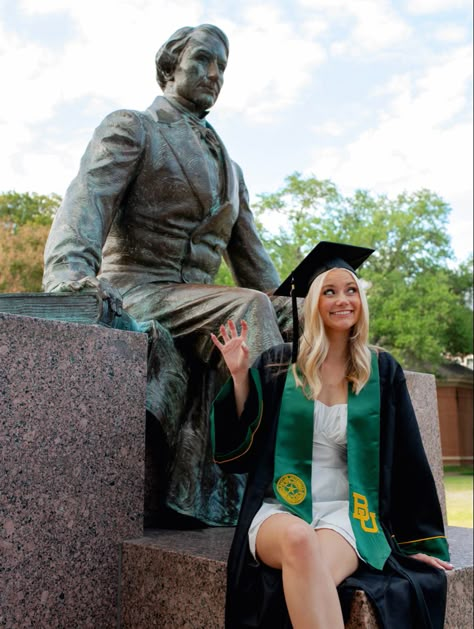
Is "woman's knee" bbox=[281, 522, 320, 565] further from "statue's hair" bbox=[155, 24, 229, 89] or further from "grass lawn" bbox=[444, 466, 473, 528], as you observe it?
"grass lawn" bbox=[444, 466, 473, 528]

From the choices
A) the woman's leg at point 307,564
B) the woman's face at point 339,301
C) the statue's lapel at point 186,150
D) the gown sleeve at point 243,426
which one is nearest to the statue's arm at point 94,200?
the statue's lapel at point 186,150

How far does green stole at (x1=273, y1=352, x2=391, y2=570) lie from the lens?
2.48 metres

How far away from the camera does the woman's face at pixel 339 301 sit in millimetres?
2836

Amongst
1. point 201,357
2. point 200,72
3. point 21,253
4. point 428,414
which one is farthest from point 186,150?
point 21,253

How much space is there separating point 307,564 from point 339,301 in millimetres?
1073

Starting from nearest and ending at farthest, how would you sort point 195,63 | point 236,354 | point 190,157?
1. point 236,354
2. point 190,157
3. point 195,63

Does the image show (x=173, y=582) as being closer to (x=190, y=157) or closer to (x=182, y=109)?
(x=190, y=157)

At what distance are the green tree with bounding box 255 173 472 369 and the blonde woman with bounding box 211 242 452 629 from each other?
19.4 m

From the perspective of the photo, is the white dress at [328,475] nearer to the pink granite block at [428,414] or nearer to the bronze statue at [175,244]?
the bronze statue at [175,244]

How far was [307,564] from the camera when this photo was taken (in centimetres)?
214

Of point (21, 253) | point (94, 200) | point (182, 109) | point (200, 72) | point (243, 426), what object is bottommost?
point (243, 426)

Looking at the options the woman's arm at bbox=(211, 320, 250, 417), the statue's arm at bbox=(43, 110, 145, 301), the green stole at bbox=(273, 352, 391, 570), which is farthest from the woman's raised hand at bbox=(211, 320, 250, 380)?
the statue's arm at bbox=(43, 110, 145, 301)

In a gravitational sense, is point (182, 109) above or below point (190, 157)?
above

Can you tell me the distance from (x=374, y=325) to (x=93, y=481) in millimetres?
20637
